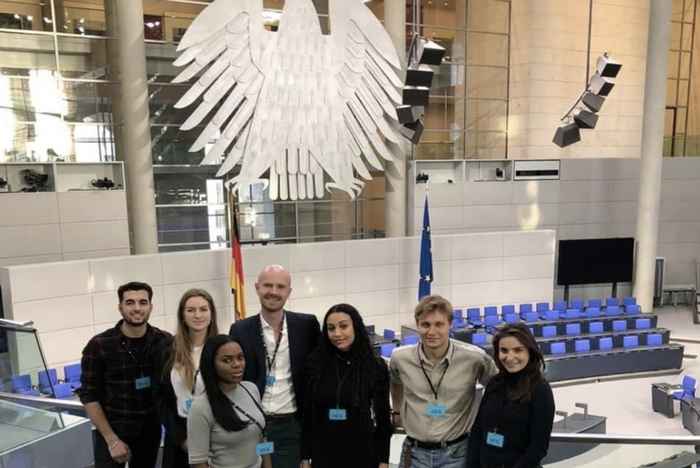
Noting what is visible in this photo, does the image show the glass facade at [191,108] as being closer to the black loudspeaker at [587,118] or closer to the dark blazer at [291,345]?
the black loudspeaker at [587,118]

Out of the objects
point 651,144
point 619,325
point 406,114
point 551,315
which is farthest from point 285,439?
point 651,144

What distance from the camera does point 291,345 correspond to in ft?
8.82

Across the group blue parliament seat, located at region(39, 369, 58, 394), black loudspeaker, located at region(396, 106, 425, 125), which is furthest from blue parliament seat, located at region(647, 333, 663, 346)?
blue parliament seat, located at region(39, 369, 58, 394)

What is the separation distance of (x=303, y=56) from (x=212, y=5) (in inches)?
73.0

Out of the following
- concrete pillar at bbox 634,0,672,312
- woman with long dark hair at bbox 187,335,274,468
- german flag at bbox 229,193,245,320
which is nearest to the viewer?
woman with long dark hair at bbox 187,335,274,468

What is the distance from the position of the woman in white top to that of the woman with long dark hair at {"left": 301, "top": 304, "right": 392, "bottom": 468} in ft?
1.75

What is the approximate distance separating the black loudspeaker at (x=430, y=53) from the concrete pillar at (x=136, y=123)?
495 centimetres

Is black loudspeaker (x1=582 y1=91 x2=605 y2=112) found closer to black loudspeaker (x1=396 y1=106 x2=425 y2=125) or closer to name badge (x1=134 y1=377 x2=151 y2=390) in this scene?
black loudspeaker (x1=396 y1=106 x2=425 y2=125)

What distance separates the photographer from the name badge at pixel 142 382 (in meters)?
2.80

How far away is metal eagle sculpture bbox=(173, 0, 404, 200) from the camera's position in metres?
9.55

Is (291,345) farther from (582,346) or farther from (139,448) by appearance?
(582,346)

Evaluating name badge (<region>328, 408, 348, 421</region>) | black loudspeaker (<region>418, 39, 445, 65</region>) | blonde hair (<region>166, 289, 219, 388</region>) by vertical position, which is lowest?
name badge (<region>328, 408, 348, 421</region>)

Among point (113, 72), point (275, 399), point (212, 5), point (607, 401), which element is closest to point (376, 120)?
point (212, 5)

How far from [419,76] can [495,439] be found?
322 inches
